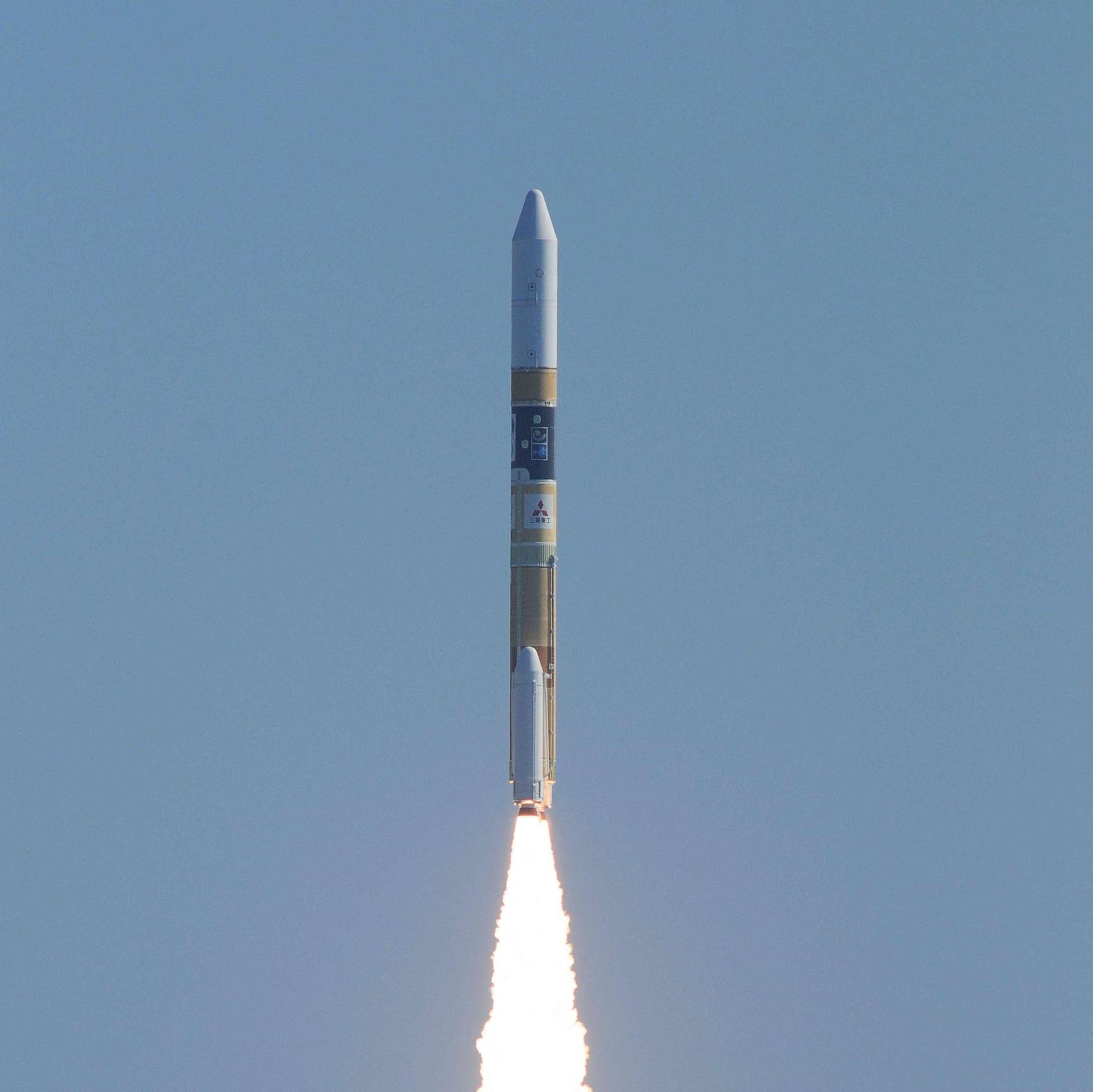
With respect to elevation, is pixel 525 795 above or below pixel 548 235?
below

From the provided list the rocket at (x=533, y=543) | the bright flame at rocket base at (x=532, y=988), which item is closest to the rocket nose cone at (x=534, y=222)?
the rocket at (x=533, y=543)

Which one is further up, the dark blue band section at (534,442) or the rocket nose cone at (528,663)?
the dark blue band section at (534,442)

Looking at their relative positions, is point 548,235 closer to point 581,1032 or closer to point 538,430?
point 538,430

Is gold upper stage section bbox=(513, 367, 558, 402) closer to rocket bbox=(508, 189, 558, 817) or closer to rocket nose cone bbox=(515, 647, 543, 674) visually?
rocket bbox=(508, 189, 558, 817)

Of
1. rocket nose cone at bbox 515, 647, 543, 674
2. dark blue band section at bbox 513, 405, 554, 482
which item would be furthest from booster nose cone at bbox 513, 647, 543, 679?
dark blue band section at bbox 513, 405, 554, 482

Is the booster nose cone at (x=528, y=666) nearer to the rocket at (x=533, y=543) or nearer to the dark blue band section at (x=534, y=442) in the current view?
the rocket at (x=533, y=543)

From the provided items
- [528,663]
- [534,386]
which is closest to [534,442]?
[534,386]

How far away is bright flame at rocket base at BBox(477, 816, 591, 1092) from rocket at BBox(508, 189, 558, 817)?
1167 millimetres

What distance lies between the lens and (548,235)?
61469mm

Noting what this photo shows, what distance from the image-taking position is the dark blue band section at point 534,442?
197 feet

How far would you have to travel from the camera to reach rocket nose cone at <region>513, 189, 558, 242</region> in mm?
61375

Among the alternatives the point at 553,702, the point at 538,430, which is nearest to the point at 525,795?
the point at 553,702

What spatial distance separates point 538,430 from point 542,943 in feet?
28.4

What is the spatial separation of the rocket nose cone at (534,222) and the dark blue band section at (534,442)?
3.16 m
